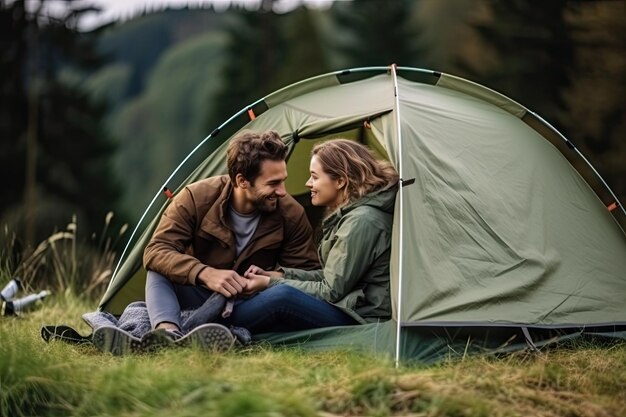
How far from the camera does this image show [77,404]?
145 inches

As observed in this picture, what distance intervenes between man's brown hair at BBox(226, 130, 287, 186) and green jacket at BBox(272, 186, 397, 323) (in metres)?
0.43

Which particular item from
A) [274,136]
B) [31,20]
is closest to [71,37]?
[31,20]

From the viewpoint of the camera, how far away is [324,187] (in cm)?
499

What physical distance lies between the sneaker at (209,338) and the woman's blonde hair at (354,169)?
0.94 m

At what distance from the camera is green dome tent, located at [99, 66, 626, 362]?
457 cm

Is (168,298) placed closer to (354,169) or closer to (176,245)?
(176,245)

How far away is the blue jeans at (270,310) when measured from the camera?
4691 millimetres

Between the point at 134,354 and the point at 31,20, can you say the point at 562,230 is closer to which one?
the point at 134,354

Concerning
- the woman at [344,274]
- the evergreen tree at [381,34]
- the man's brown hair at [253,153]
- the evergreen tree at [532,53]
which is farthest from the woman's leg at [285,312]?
the evergreen tree at [381,34]

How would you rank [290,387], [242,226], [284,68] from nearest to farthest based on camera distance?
[290,387], [242,226], [284,68]

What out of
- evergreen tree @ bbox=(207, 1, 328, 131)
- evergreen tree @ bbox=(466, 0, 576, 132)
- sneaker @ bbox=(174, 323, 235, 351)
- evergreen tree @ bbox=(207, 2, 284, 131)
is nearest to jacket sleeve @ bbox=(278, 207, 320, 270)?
sneaker @ bbox=(174, 323, 235, 351)

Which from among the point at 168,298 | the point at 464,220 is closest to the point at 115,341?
the point at 168,298

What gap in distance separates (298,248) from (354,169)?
54 centimetres

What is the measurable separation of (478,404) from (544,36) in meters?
17.4
